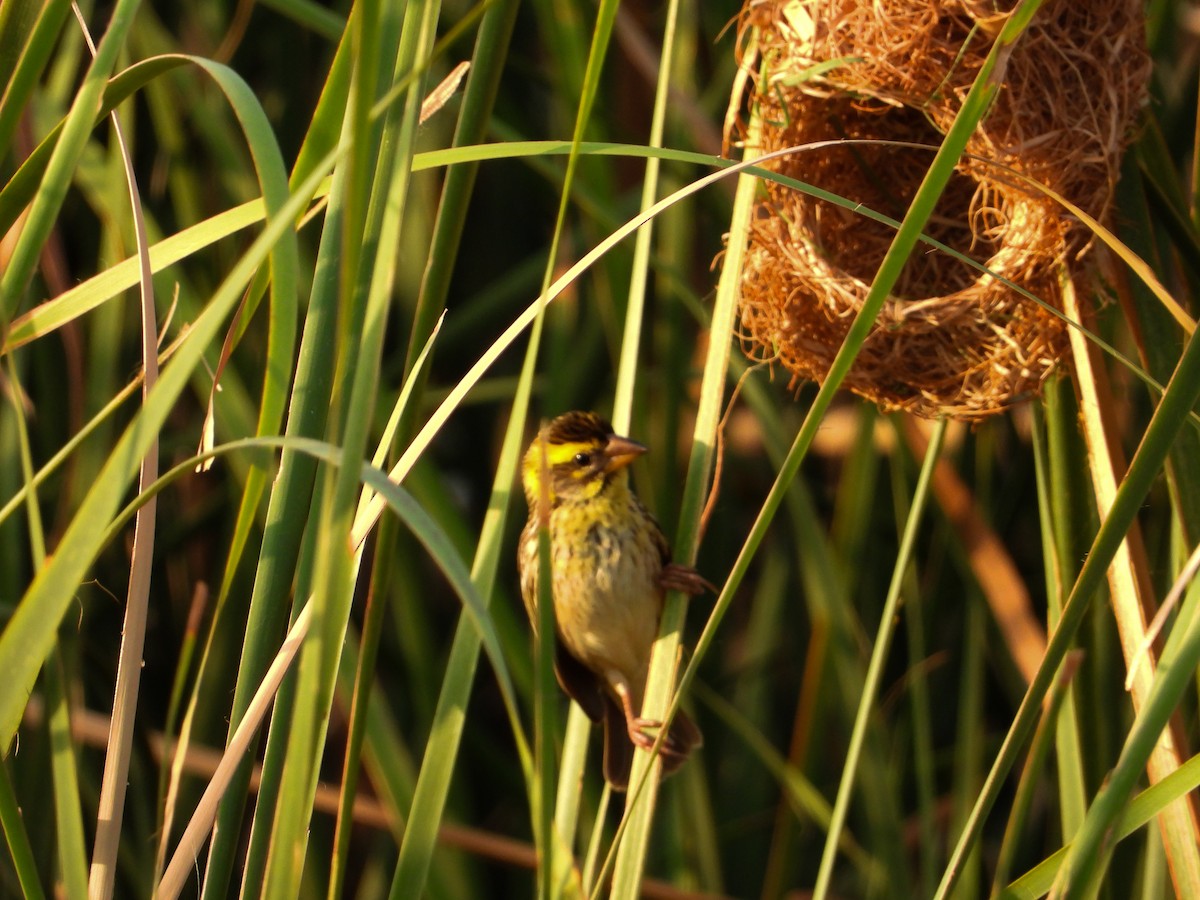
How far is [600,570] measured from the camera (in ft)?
Answer: 8.96

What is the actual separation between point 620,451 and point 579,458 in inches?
9.1

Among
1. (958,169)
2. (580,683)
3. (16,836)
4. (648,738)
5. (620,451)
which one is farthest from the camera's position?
(580,683)

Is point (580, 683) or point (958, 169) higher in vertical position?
point (958, 169)

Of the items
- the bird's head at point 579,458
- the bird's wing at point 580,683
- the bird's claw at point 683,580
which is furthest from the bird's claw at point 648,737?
the bird's head at point 579,458

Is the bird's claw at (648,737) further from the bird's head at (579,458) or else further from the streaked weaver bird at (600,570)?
the bird's head at (579,458)

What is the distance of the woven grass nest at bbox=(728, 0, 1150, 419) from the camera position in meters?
1.99

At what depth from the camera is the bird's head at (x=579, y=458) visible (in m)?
2.70

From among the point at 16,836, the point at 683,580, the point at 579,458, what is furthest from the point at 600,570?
the point at 16,836

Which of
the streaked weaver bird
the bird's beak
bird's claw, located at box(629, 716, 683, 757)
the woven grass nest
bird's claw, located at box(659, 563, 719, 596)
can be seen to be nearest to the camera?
bird's claw, located at box(629, 716, 683, 757)

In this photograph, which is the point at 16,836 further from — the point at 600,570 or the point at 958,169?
the point at 958,169

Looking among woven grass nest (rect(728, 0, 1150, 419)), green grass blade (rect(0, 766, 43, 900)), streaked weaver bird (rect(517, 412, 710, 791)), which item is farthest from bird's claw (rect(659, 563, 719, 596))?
green grass blade (rect(0, 766, 43, 900))

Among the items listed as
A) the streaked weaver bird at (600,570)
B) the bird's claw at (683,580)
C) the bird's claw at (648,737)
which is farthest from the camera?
the streaked weaver bird at (600,570)

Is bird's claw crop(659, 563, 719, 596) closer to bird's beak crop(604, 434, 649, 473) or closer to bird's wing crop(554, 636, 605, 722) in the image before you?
bird's beak crop(604, 434, 649, 473)

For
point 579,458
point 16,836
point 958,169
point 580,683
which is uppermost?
point 958,169
